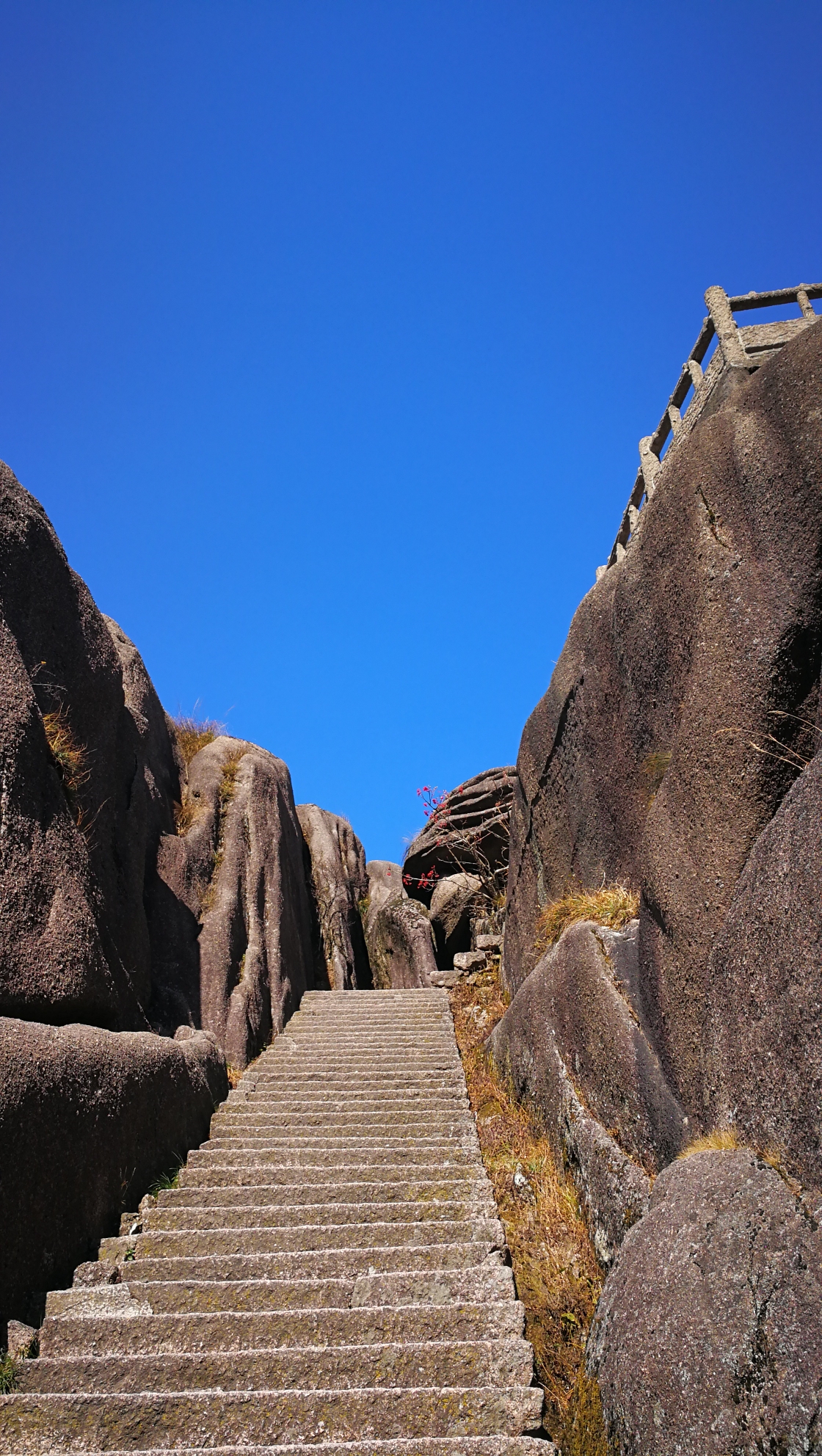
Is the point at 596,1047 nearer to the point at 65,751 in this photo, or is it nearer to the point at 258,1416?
the point at 258,1416

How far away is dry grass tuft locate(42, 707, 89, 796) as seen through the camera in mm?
7621

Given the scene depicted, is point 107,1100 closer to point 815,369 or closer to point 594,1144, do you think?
point 594,1144

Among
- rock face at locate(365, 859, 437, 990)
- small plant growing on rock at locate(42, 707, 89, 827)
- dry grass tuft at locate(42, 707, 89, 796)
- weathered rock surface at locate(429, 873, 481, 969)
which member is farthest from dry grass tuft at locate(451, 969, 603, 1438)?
weathered rock surface at locate(429, 873, 481, 969)

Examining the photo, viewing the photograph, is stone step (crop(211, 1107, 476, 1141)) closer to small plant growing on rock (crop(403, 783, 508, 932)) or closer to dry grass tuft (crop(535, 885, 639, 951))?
dry grass tuft (crop(535, 885, 639, 951))

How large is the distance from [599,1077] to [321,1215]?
6.49 ft

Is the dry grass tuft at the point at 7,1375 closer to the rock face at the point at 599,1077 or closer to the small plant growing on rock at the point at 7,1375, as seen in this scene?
the small plant growing on rock at the point at 7,1375

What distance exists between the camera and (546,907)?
31.2 feet

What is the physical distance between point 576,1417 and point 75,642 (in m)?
6.77

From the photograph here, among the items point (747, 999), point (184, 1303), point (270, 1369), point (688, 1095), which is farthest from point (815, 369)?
point (184, 1303)

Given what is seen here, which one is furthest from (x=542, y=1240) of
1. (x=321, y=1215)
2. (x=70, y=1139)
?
(x=70, y=1139)

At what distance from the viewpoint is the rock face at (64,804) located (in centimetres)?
630

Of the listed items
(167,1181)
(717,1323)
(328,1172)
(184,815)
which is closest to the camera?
(717,1323)

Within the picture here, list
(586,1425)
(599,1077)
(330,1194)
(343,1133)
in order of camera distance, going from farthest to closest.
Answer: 1. (343,1133)
2. (330,1194)
3. (599,1077)
4. (586,1425)

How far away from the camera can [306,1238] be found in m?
5.73
